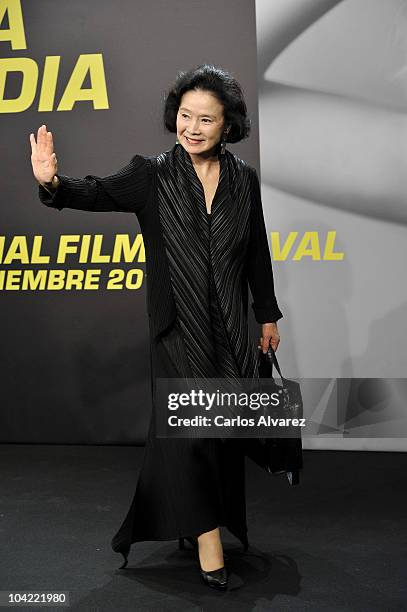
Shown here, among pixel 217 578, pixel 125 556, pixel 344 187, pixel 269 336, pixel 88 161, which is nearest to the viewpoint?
pixel 217 578

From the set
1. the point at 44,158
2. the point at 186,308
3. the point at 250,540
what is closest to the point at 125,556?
the point at 250,540

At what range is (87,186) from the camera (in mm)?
2807

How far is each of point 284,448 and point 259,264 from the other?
63cm

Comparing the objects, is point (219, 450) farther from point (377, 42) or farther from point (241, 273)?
point (377, 42)

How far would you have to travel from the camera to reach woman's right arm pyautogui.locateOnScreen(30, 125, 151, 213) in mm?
2631

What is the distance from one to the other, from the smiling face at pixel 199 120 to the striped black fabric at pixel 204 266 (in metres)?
0.08

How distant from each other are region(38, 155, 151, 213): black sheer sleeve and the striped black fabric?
0.06 metres

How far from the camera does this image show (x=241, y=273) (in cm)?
303

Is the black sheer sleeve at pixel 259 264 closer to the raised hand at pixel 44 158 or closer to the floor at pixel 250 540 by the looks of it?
the raised hand at pixel 44 158

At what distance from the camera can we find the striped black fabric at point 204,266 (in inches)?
115

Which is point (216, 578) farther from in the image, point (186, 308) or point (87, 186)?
point (87, 186)

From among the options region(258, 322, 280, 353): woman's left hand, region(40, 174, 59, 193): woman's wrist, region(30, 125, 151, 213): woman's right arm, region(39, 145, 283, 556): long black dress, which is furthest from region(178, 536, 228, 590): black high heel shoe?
region(40, 174, 59, 193): woman's wrist

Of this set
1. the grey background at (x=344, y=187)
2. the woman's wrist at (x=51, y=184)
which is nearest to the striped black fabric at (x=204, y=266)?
the woman's wrist at (x=51, y=184)

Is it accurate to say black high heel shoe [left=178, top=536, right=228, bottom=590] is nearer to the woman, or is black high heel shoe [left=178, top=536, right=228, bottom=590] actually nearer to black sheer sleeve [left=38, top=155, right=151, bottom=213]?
the woman
